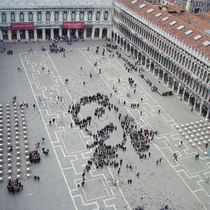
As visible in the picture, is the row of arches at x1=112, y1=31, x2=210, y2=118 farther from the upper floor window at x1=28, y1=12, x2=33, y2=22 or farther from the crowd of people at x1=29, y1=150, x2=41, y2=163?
the crowd of people at x1=29, y1=150, x2=41, y2=163

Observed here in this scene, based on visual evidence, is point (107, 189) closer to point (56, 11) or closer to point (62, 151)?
point (62, 151)

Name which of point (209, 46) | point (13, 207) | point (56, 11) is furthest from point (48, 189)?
point (56, 11)

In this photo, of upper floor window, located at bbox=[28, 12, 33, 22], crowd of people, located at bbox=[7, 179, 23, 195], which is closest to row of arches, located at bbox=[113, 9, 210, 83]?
upper floor window, located at bbox=[28, 12, 33, 22]

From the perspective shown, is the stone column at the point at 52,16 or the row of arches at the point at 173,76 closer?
the row of arches at the point at 173,76

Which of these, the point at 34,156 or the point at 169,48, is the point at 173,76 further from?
the point at 34,156

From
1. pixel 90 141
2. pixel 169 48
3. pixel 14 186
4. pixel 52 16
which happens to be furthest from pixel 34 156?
pixel 52 16

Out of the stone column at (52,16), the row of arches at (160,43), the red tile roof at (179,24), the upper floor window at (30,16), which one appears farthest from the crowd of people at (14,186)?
the stone column at (52,16)

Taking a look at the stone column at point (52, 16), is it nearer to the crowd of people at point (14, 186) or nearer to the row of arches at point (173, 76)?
the row of arches at point (173, 76)
